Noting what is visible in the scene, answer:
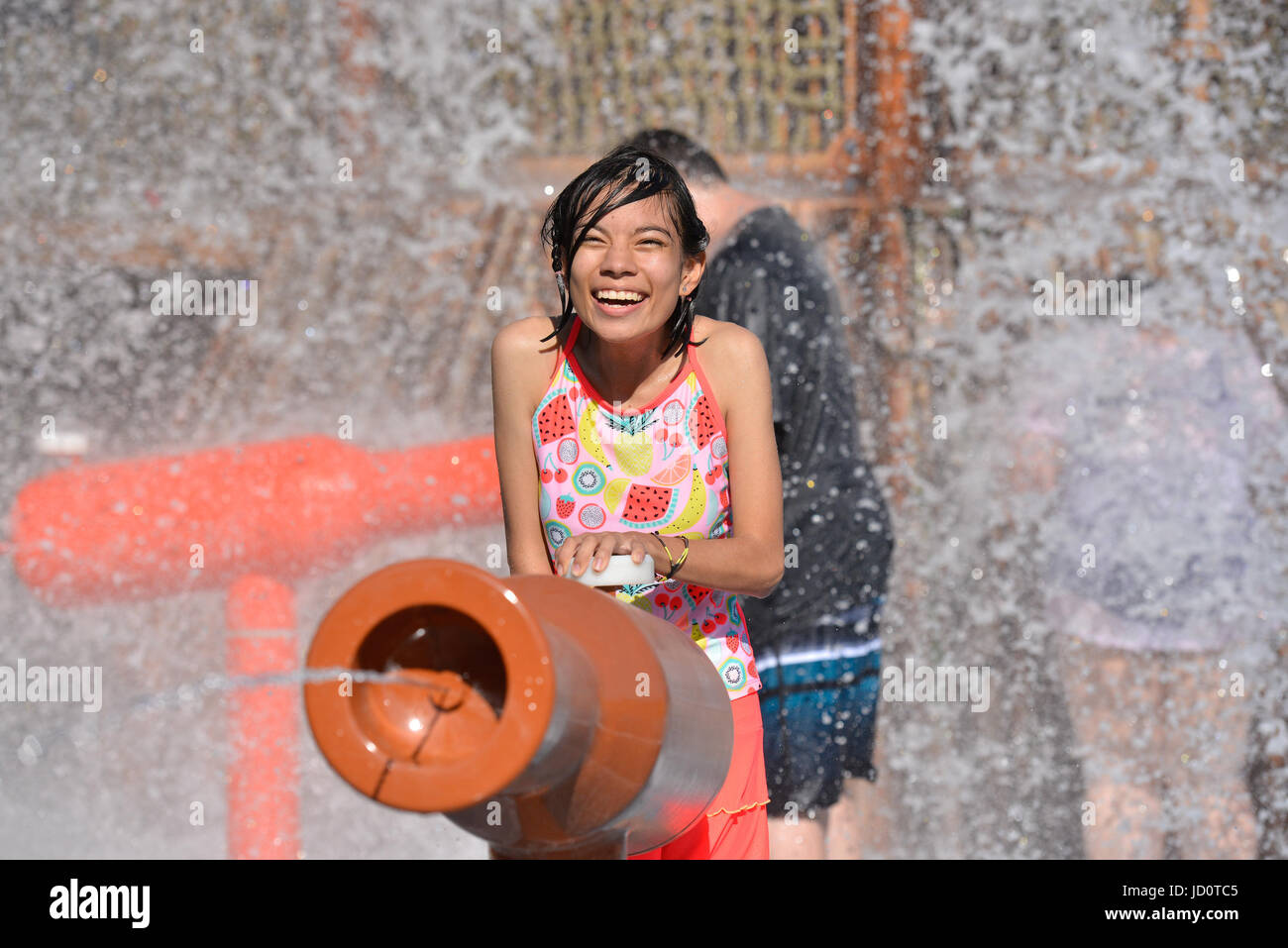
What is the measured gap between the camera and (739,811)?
4.80 ft

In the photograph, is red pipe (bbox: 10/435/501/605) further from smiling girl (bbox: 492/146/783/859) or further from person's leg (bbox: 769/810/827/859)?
smiling girl (bbox: 492/146/783/859)

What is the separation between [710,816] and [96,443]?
277cm

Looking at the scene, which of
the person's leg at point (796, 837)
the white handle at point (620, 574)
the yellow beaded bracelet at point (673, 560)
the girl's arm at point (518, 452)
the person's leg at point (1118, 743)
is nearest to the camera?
the white handle at point (620, 574)

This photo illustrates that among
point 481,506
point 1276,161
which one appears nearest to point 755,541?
point 481,506

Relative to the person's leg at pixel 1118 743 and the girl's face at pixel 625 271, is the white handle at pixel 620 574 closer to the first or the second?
the girl's face at pixel 625 271

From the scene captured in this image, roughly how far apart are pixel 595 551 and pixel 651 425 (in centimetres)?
35

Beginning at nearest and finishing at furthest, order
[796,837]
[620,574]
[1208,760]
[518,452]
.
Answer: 1. [620,574]
2. [518,452]
3. [796,837]
4. [1208,760]

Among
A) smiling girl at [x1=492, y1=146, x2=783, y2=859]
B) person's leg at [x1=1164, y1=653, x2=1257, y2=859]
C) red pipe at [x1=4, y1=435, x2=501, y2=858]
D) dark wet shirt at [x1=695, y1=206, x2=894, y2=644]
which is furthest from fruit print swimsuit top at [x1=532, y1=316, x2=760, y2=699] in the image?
person's leg at [x1=1164, y1=653, x2=1257, y2=859]

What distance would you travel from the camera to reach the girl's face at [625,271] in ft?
4.68

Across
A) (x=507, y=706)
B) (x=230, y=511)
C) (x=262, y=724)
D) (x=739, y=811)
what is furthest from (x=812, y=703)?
(x=507, y=706)

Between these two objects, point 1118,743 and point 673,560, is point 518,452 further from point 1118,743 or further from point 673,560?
point 1118,743

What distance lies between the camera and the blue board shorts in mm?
3143

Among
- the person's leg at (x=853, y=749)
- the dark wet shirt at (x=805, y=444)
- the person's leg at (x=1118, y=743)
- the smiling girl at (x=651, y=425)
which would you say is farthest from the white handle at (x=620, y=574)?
the person's leg at (x=1118, y=743)

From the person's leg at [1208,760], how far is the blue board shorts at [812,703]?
3.11 ft
